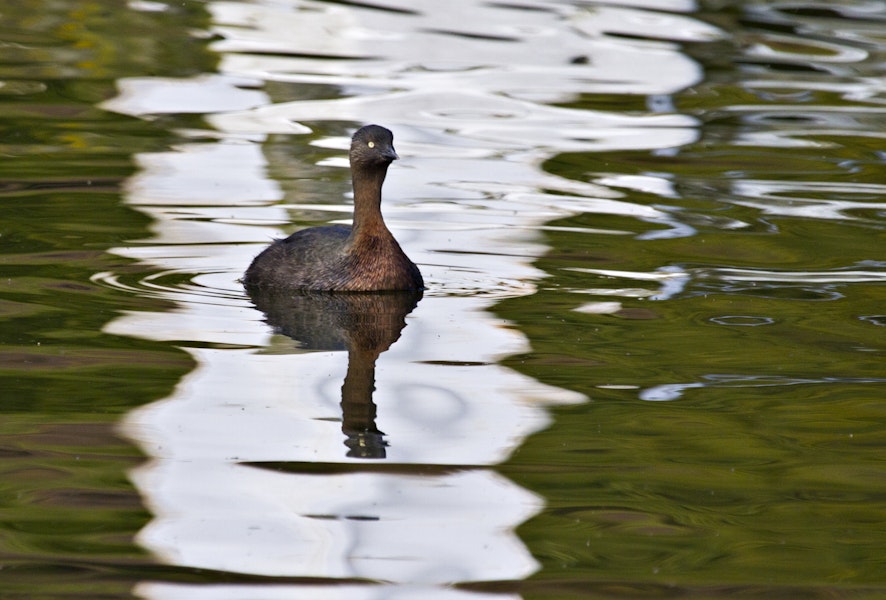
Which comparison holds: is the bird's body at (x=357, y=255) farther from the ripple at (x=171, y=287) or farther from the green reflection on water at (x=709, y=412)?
the green reflection on water at (x=709, y=412)

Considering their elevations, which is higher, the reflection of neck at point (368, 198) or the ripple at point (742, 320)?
the reflection of neck at point (368, 198)

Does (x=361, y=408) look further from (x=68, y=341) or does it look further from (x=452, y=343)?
(x=68, y=341)

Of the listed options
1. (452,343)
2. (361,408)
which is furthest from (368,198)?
(361,408)

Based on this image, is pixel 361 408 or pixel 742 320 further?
pixel 742 320

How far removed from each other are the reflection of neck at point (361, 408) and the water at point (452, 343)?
29mm

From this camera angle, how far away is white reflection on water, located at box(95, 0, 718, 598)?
20.5 feet

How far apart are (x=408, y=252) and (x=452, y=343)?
9.85 ft

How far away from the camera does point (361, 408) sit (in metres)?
7.82

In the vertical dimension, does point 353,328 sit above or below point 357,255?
below

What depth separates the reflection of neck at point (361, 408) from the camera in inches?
283

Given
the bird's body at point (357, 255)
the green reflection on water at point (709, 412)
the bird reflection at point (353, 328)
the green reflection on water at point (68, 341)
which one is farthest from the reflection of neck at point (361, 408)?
the bird's body at point (357, 255)

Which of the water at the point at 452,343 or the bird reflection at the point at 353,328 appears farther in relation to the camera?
the bird reflection at the point at 353,328

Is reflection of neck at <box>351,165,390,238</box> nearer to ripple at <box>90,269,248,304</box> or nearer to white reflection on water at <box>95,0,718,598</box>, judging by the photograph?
white reflection on water at <box>95,0,718,598</box>

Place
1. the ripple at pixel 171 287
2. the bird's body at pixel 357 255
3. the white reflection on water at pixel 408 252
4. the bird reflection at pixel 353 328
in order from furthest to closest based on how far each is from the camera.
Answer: the bird's body at pixel 357 255
the ripple at pixel 171 287
the bird reflection at pixel 353 328
the white reflection on water at pixel 408 252
